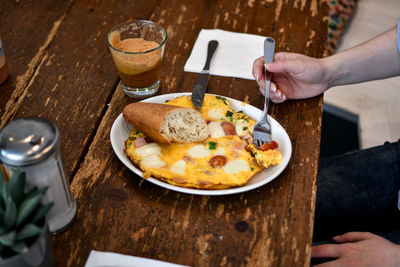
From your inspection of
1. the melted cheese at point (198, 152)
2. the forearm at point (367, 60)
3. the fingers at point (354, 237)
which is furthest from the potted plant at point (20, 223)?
the forearm at point (367, 60)

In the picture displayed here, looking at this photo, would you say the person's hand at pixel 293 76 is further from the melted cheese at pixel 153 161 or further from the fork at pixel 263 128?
the melted cheese at pixel 153 161

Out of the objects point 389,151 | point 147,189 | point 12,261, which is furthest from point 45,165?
point 389,151

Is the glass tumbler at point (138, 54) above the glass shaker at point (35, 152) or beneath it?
beneath

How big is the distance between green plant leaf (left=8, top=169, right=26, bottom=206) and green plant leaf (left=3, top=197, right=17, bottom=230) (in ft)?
0.10

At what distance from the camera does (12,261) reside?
27.3 inches

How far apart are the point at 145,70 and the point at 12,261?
668mm

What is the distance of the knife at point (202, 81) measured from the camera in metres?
1.16

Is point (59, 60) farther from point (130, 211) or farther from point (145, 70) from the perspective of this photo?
point (130, 211)

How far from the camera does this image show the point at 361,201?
A: 1337 mm

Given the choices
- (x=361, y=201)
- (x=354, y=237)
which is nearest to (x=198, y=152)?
(x=354, y=237)

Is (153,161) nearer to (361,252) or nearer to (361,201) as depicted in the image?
(361,252)

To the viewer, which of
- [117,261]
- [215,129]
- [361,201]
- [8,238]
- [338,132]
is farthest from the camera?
[338,132]

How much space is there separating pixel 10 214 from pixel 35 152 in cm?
12

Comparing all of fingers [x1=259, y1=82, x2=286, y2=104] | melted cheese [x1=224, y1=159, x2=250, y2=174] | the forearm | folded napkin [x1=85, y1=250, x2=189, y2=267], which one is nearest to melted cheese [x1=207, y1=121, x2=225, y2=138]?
melted cheese [x1=224, y1=159, x2=250, y2=174]
